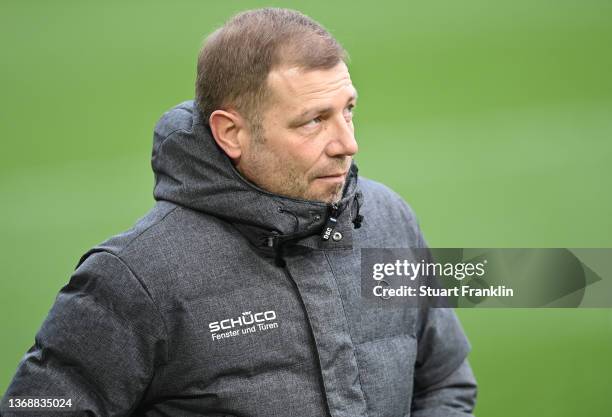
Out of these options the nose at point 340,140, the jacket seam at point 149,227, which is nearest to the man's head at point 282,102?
the nose at point 340,140

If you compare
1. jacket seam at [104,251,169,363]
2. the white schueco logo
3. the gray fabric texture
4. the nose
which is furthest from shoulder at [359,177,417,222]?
jacket seam at [104,251,169,363]

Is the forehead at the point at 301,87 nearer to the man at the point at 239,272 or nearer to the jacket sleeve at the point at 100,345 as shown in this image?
the man at the point at 239,272

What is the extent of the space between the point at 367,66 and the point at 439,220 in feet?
1.56

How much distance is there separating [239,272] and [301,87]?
12.3 inches

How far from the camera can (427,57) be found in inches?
103

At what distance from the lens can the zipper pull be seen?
152 cm

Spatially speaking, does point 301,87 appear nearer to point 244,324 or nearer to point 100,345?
point 244,324

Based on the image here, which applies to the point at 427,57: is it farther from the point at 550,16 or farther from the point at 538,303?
the point at 538,303

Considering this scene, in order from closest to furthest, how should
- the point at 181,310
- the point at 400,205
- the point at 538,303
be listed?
the point at 181,310
the point at 400,205
the point at 538,303

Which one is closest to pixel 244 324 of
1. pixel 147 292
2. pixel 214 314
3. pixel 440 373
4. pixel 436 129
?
pixel 214 314

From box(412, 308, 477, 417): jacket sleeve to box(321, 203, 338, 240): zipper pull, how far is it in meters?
0.32

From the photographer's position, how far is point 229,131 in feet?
5.03

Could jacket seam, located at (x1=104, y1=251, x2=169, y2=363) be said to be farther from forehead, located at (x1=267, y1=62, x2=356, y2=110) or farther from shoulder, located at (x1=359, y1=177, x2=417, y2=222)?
shoulder, located at (x1=359, y1=177, x2=417, y2=222)

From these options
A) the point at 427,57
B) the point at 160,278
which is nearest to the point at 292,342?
the point at 160,278
